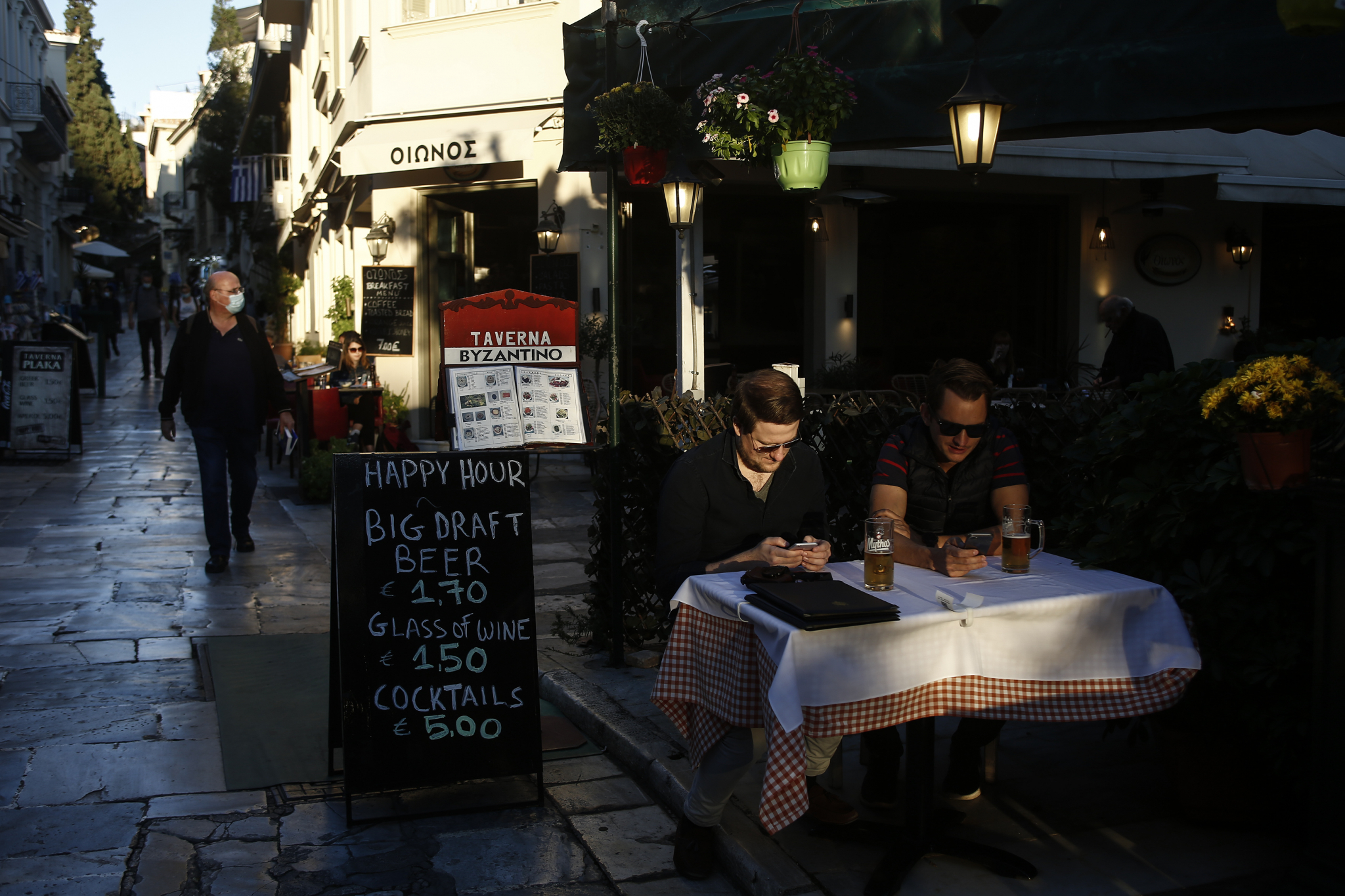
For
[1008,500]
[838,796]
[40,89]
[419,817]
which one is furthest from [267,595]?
[40,89]

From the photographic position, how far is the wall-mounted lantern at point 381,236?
45.4ft

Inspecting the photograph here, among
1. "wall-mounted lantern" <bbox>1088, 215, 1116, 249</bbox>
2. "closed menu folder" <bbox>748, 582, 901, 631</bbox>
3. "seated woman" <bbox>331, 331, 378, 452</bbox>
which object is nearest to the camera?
"closed menu folder" <bbox>748, 582, 901, 631</bbox>

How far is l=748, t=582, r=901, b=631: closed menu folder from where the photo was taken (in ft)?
9.11

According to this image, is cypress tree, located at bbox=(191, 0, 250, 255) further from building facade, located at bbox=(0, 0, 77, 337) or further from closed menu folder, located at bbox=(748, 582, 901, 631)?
closed menu folder, located at bbox=(748, 582, 901, 631)

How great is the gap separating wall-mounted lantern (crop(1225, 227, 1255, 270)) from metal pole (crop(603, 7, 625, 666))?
38.2 ft

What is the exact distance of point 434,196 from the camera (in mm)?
14172

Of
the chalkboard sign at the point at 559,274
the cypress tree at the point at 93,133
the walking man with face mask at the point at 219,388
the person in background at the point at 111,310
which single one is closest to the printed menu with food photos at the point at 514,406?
the walking man with face mask at the point at 219,388

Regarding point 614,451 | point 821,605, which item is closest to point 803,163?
point 614,451

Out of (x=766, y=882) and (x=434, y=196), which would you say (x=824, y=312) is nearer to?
(x=434, y=196)

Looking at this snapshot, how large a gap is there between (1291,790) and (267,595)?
538 centimetres

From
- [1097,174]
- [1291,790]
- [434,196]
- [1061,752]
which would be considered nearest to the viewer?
[1291,790]

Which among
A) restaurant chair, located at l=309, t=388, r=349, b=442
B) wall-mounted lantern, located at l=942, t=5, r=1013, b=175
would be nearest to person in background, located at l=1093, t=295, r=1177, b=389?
wall-mounted lantern, located at l=942, t=5, r=1013, b=175

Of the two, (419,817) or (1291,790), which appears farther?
(419,817)

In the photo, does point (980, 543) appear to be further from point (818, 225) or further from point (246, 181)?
point (246, 181)
